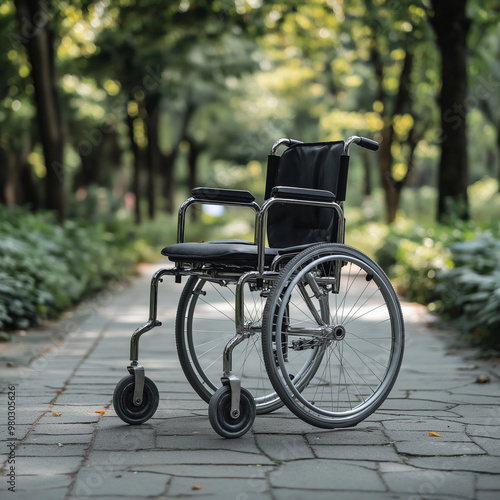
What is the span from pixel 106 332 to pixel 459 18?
6.38 m

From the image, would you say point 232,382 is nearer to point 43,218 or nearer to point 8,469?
point 8,469

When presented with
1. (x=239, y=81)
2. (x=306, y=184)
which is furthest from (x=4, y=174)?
(x=306, y=184)

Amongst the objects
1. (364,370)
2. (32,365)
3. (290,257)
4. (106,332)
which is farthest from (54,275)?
(290,257)

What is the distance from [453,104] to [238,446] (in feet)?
27.4

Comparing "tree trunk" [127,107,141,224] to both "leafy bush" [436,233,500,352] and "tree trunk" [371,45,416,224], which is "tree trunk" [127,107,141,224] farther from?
"leafy bush" [436,233,500,352]

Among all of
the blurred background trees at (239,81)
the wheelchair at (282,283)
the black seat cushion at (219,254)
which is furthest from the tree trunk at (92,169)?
the black seat cushion at (219,254)

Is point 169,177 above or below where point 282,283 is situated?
below

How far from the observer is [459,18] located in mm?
10883

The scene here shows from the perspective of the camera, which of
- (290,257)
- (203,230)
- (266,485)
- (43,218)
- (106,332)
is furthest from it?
(203,230)

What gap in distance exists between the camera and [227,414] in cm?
356

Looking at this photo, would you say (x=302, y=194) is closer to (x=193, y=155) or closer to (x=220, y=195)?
(x=220, y=195)

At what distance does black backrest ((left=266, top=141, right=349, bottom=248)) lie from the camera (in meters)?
3.97

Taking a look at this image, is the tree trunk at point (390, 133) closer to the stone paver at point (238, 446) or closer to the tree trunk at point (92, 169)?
the stone paver at point (238, 446)

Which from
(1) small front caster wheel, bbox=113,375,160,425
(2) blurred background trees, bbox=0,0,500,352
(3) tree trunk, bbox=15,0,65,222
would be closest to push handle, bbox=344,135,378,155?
(1) small front caster wheel, bbox=113,375,160,425
